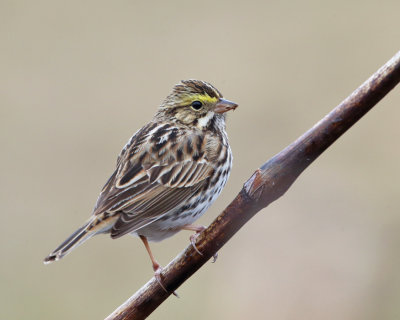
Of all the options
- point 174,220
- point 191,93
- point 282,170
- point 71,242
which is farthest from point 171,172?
point 282,170

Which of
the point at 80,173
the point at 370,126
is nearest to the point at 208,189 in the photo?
the point at 80,173

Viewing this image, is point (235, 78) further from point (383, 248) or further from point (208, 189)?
point (208, 189)

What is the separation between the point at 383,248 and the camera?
379 inches

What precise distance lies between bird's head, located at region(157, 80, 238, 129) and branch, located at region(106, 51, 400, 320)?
2.45m

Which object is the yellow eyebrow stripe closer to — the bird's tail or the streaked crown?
the streaked crown

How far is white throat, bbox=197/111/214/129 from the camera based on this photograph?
18.1ft

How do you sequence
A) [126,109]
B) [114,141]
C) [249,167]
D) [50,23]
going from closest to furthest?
[249,167]
[114,141]
[126,109]
[50,23]

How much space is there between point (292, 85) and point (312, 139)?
11.5 meters

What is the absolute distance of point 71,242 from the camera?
423cm

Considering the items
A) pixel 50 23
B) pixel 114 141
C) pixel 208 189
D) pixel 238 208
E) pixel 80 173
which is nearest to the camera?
pixel 238 208

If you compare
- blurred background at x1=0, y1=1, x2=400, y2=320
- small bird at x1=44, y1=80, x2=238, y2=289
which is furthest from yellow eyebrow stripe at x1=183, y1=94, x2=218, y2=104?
blurred background at x1=0, y1=1, x2=400, y2=320

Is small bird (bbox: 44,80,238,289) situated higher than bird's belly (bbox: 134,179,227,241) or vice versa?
small bird (bbox: 44,80,238,289)

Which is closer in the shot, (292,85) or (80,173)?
(80,173)

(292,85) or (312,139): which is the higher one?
(312,139)
